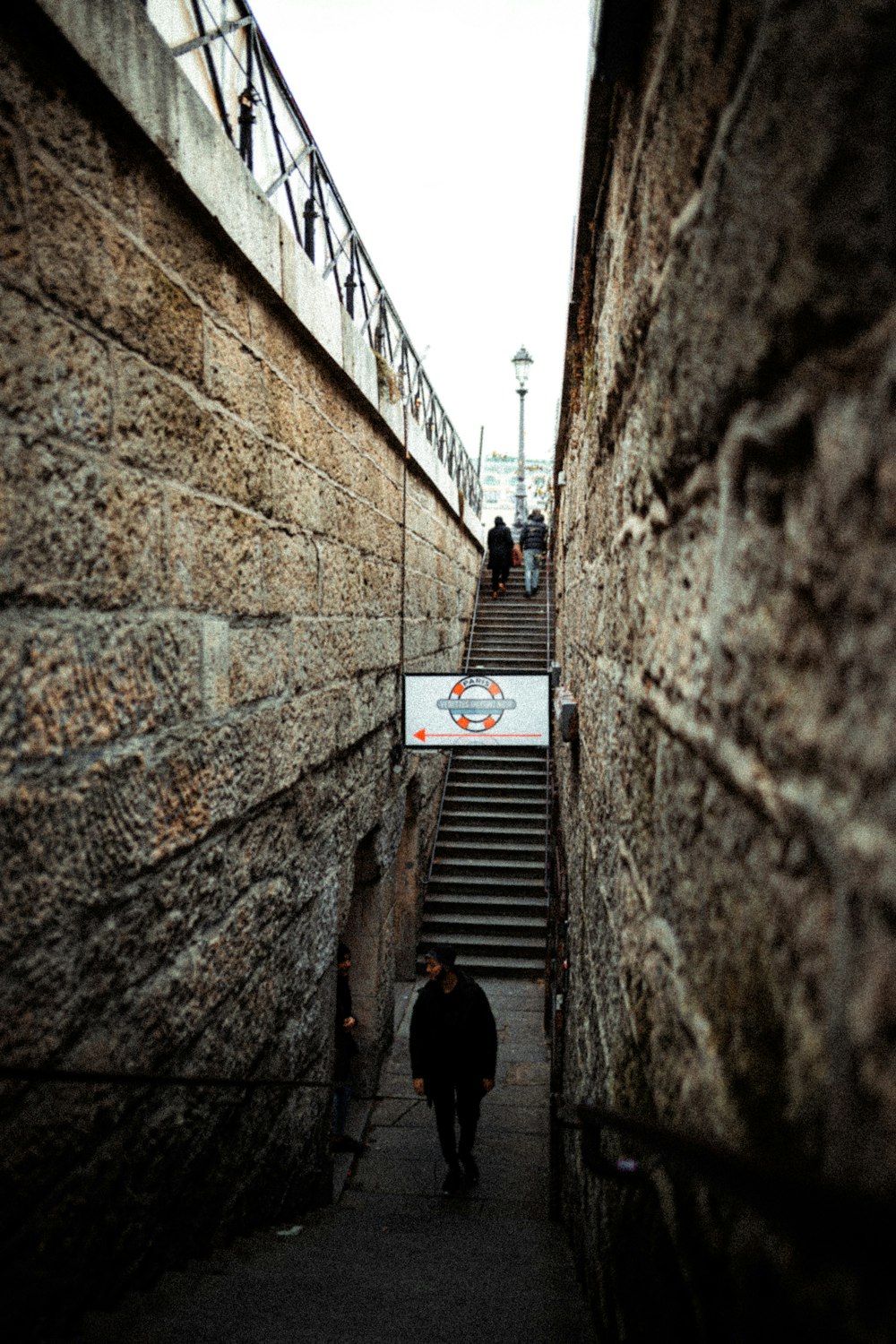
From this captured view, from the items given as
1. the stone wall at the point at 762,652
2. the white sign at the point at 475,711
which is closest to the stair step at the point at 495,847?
the white sign at the point at 475,711

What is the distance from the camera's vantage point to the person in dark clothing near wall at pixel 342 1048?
16.7 ft

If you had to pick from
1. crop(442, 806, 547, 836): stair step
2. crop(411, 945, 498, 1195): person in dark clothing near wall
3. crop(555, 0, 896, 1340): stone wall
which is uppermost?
crop(555, 0, 896, 1340): stone wall

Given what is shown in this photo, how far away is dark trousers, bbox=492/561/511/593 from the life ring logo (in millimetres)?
8539

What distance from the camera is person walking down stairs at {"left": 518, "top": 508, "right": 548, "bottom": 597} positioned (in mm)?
14703

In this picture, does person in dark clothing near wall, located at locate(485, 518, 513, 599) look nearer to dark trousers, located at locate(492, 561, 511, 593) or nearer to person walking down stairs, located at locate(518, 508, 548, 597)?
dark trousers, located at locate(492, 561, 511, 593)

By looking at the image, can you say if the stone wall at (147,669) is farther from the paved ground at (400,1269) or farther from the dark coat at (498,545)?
the dark coat at (498,545)

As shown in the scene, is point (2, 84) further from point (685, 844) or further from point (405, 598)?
point (405, 598)

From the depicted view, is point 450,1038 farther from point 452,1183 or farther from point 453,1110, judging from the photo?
point 452,1183

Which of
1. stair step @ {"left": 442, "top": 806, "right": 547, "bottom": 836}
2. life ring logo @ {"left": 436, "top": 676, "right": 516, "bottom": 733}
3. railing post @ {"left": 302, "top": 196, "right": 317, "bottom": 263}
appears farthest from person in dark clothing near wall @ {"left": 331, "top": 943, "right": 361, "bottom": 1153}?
stair step @ {"left": 442, "top": 806, "right": 547, "bottom": 836}

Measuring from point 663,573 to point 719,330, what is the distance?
0.59m

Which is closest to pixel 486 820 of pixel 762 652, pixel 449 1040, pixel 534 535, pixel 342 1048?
pixel 342 1048

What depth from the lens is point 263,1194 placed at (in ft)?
11.2

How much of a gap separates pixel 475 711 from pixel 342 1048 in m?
2.48

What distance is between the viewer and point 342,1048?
529cm
